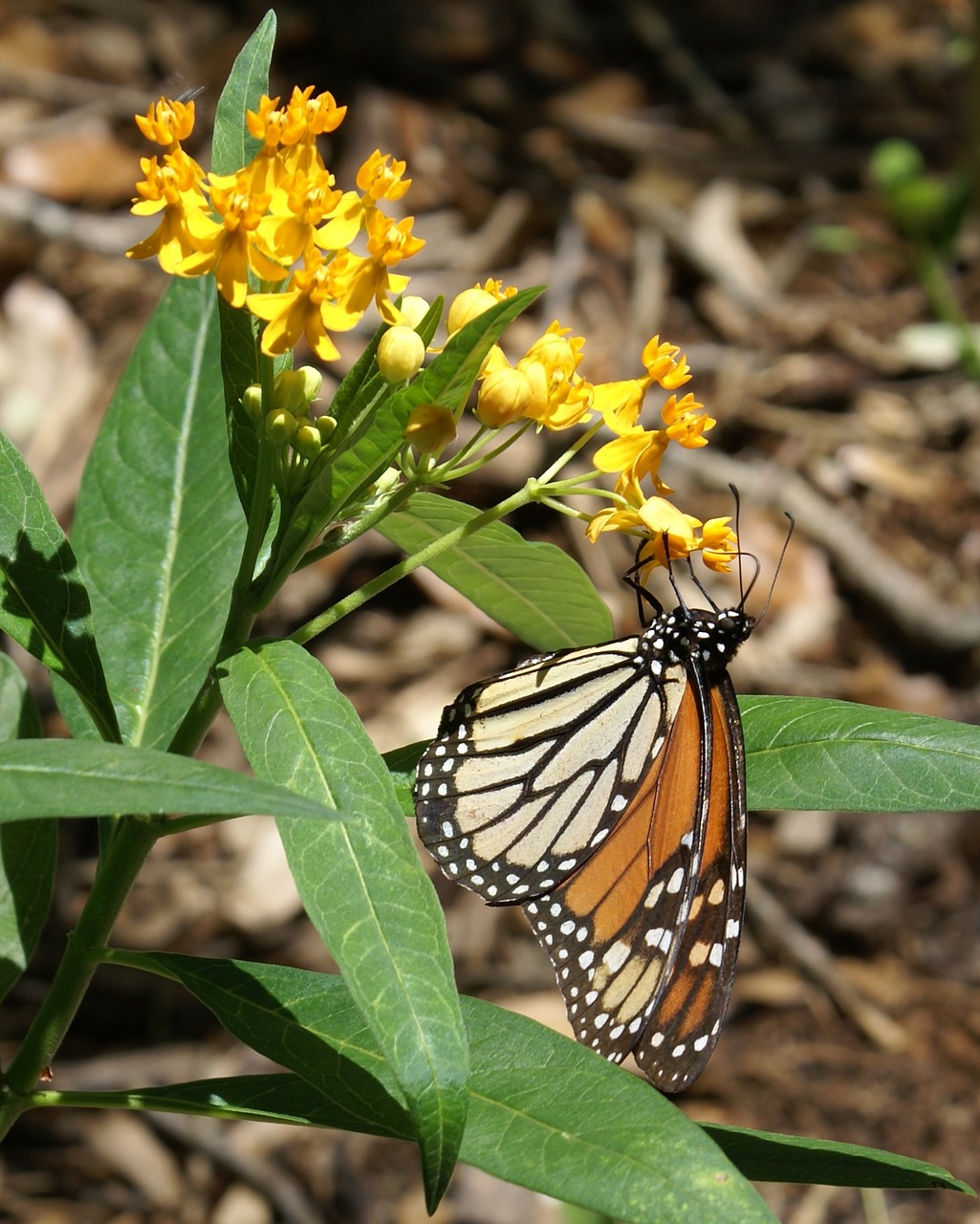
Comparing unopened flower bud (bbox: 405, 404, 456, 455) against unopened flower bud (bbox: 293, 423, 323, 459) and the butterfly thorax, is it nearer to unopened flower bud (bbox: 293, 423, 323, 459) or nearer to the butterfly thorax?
unopened flower bud (bbox: 293, 423, 323, 459)

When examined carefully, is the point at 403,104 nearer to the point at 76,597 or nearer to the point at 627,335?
the point at 627,335

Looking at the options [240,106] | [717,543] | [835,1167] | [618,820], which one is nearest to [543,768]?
[618,820]

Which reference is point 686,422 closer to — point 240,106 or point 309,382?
point 309,382

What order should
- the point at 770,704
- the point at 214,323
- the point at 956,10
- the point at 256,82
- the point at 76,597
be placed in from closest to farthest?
the point at 256,82 → the point at 76,597 → the point at 770,704 → the point at 214,323 → the point at 956,10

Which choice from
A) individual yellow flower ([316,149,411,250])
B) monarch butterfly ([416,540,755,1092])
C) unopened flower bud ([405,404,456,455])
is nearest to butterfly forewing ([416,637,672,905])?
monarch butterfly ([416,540,755,1092])

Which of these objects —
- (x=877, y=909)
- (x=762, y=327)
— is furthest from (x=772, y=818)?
(x=762, y=327)

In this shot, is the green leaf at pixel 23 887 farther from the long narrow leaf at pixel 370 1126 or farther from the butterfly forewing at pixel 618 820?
the butterfly forewing at pixel 618 820
